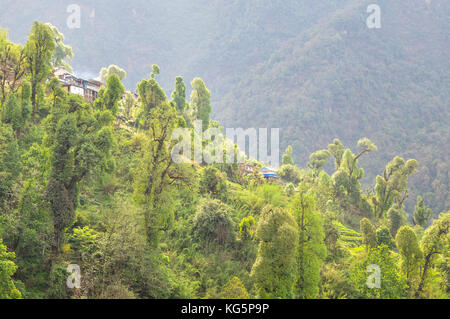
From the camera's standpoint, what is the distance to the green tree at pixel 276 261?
19.2m

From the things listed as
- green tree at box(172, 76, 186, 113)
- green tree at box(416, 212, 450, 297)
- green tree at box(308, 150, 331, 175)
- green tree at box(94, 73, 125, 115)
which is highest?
green tree at box(172, 76, 186, 113)

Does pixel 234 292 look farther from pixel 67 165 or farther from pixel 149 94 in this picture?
pixel 149 94

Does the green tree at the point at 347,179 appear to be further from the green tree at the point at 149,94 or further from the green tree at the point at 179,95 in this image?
the green tree at the point at 149,94

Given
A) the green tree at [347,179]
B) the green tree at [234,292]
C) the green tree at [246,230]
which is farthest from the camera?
the green tree at [347,179]

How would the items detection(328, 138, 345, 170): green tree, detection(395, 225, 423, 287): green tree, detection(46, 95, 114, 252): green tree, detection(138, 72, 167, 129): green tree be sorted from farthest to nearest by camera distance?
detection(328, 138, 345, 170): green tree
detection(138, 72, 167, 129): green tree
detection(395, 225, 423, 287): green tree
detection(46, 95, 114, 252): green tree

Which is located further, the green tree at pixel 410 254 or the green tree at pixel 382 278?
the green tree at pixel 410 254

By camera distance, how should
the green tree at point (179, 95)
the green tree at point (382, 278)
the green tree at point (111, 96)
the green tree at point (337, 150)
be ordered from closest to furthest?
1. the green tree at point (382, 278)
2. the green tree at point (111, 96)
3. the green tree at point (179, 95)
4. the green tree at point (337, 150)

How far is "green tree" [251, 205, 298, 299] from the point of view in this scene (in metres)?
19.2

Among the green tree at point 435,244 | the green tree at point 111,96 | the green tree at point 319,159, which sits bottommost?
Result: the green tree at point 435,244

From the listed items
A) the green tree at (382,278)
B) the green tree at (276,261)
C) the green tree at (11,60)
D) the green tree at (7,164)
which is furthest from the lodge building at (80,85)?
the green tree at (382,278)

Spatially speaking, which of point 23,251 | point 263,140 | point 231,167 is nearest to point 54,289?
point 23,251

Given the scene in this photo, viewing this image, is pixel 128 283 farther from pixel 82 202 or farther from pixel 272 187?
pixel 272 187

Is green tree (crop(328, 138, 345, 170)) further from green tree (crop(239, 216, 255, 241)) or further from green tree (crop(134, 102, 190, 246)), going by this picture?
green tree (crop(134, 102, 190, 246))

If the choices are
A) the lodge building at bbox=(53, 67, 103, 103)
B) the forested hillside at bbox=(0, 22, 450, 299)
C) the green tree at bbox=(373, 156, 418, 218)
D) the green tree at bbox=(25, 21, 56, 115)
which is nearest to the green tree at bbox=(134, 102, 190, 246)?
the forested hillside at bbox=(0, 22, 450, 299)
